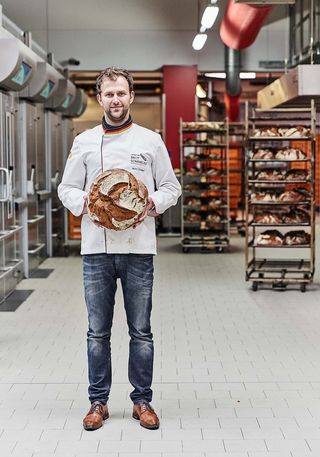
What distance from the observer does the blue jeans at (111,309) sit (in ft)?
12.8

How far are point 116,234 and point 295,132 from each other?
16.4 ft

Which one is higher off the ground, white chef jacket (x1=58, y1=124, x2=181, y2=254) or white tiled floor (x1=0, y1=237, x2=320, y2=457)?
white chef jacket (x1=58, y1=124, x2=181, y2=254)

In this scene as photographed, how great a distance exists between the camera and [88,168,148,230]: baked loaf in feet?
12.2

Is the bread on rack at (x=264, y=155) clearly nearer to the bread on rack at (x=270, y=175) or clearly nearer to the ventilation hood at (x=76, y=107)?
the bread on rack at (x=270, y=175)

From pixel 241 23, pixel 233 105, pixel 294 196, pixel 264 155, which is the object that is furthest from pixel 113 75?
pixel 233 105

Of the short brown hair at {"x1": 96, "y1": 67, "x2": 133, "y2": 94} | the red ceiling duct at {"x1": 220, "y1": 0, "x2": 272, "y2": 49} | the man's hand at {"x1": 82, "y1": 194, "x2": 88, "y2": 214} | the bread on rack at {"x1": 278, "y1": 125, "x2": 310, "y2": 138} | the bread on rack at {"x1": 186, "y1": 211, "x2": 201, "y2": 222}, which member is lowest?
the bread on rack at {"x1": 186, "y1": 211, "x2": 201, "y2": 222}

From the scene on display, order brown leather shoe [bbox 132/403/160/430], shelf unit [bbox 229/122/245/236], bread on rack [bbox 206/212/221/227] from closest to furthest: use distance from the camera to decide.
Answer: brown leather shoe [bbox 132/403/160/430]
bread on rack [bbox 206/212/221/227]
shelf unit [bbox 229/122/245/236]

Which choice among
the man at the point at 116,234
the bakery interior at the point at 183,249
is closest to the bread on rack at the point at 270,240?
the bakery interior at the point at 183,249

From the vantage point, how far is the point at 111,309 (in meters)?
3.95

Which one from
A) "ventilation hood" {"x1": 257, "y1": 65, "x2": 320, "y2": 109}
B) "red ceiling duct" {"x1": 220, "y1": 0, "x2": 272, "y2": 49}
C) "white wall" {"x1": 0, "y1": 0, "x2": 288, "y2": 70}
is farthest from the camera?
"white wall" {"x1": 0, "y1": 0, "x2": 288, "y2": 70}

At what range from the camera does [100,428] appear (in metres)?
3.95

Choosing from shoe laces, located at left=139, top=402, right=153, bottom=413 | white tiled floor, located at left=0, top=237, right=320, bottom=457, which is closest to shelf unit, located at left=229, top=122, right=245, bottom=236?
white tiled floor, located at left=0, top=237, right=320, bottom=457

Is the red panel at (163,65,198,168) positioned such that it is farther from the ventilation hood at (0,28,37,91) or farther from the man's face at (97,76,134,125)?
the man's face at (97,76,134,125)

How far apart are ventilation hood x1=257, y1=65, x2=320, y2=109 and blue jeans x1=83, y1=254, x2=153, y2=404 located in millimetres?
5801
